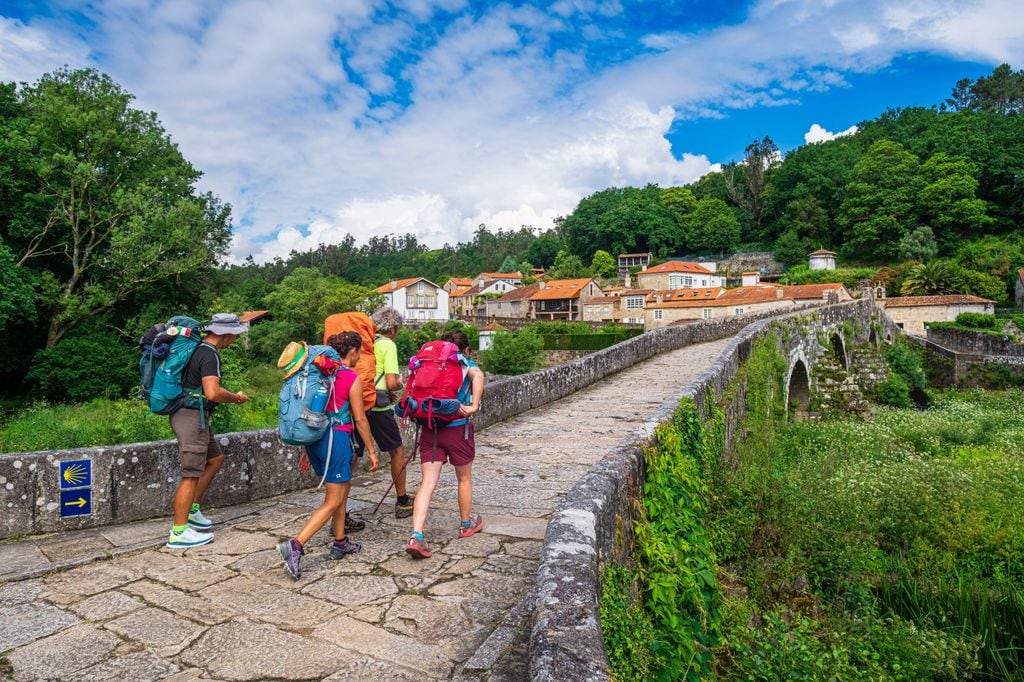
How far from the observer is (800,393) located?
1898cm

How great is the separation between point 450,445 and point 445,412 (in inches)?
10.4

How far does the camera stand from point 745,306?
44.8 m

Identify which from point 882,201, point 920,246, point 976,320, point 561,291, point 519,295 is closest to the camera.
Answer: point 976,320

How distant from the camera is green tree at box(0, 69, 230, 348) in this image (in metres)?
23.2

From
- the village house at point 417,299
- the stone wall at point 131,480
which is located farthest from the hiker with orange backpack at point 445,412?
the village house at point 417,299

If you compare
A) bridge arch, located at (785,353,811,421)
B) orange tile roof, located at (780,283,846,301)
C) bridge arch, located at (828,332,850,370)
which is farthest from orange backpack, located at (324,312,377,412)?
orange tile roof, located at (780,283,846,301)

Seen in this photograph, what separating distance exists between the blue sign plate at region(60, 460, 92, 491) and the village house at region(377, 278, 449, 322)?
63176mm

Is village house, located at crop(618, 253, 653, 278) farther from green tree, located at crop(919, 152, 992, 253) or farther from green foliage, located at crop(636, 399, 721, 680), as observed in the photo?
green foliage, located at crop(636, 399, 721, 680)

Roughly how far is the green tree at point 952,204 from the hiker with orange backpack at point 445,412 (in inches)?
2649

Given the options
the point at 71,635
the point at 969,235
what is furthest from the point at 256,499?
the point at 969,235

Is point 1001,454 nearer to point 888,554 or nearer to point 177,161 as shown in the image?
point 888,554

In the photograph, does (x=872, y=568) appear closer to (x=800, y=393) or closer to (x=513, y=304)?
(x=800, y=393)

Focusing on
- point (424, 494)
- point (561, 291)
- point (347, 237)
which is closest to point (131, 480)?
point (424, 494)

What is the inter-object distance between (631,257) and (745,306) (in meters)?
35.3
